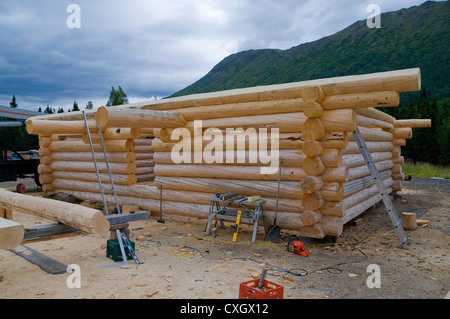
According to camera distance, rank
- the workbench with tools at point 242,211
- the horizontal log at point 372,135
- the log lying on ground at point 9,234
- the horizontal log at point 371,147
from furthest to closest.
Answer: the horizontal log at point 372,135 → the horizontal log at point 371,147 → the workbench with tools at point 242,211 → the log lying on ground at point 9,234

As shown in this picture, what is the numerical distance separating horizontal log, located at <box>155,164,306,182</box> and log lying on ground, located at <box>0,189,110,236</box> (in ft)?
12.8

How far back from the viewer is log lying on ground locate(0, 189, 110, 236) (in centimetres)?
490

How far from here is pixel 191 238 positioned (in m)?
7.80

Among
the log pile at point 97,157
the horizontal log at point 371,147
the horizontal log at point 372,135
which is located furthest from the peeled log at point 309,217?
the log pile at point 97,157

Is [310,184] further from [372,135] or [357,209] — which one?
[372,135]

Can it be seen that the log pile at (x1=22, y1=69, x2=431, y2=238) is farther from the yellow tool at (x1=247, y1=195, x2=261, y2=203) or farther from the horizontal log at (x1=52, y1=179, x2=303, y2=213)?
the yellow tool at (x1=247, y1=195, x2=261, y2=203)

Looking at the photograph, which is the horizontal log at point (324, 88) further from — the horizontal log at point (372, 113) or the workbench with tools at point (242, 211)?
the workbench with tools at point (242, 211)

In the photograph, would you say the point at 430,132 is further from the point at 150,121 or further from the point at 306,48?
the point at 306,48

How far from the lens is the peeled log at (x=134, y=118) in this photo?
664 cm

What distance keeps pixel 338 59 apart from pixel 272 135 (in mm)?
108714

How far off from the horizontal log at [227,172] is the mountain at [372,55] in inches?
2995

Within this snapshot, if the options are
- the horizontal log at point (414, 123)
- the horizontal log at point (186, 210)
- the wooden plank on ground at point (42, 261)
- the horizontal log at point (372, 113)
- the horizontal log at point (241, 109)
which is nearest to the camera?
the wooden plank on ground at point (42, 261)
